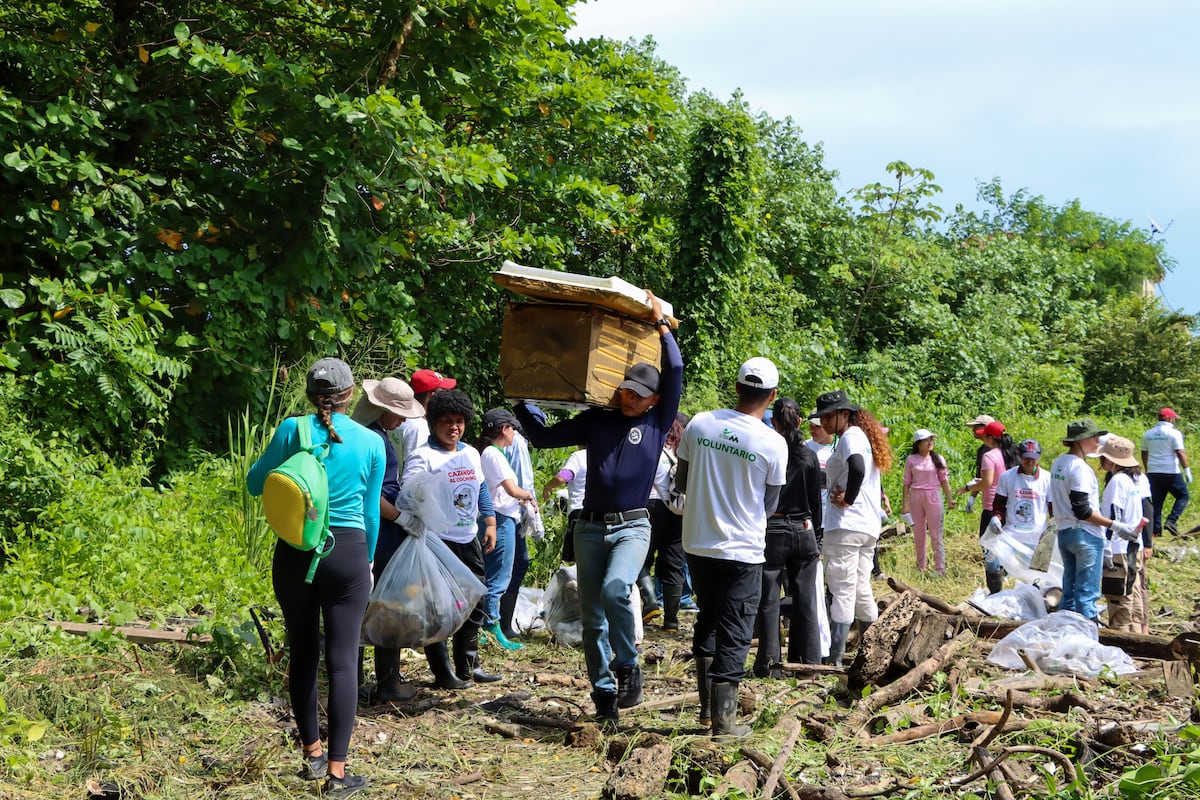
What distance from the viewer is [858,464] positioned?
774cm

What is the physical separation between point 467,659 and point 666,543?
2.66 meters

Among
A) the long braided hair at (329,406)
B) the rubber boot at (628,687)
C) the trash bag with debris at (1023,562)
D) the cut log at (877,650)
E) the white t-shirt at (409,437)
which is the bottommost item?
the rubber boot at (628,687)

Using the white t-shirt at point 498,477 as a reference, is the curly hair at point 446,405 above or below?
above

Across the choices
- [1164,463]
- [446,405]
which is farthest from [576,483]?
[1164,463]

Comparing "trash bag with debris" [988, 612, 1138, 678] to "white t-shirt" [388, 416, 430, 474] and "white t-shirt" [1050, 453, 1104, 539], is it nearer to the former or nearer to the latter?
"white t-shirt" [1050, 453, 1104, 539]

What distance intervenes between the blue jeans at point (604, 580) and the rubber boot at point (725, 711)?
0.58 meters

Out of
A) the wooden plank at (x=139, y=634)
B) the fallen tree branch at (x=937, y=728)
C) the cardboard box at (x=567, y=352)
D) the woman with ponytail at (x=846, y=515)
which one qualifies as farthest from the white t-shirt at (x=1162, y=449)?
the wooden plank at (x=139, y=634)

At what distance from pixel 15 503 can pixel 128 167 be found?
12.1 ft

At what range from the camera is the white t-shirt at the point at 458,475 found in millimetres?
6664

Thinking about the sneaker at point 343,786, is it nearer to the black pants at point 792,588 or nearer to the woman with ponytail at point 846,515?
the black pants at point 792,588

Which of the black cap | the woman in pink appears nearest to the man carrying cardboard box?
the black cap

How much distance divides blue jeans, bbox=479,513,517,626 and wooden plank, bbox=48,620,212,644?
218 centimetres

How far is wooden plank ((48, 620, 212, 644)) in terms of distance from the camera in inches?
245

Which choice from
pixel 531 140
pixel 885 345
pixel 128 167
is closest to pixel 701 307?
pixel 531 140
